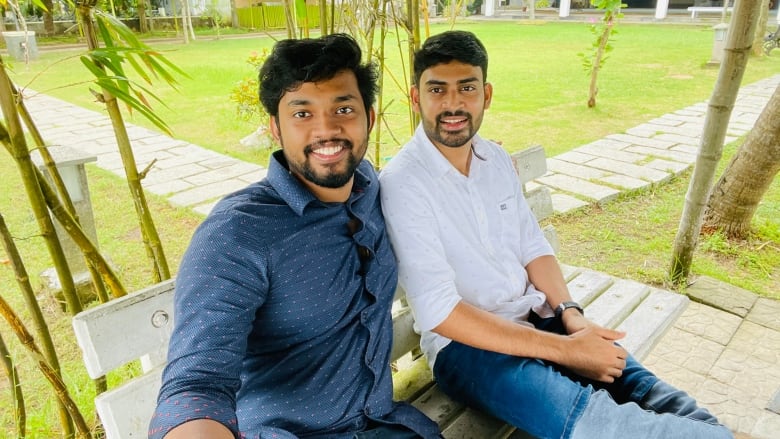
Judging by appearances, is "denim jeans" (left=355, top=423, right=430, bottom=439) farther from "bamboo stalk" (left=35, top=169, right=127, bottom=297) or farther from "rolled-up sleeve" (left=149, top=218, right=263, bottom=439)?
"bamboo stalk" (left=35, top=169, right=127, bottom=297)

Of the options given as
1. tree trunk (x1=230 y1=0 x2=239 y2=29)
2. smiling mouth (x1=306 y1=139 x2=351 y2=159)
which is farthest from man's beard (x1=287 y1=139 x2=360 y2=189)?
tree trunk (x1=230 y1=0 x2=239 y2=29)

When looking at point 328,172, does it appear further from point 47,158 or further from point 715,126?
point 715,126

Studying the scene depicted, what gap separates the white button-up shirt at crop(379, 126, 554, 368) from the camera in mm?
1731

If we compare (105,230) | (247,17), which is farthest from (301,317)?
(247,17)

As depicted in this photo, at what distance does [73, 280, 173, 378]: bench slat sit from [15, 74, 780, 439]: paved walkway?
58cm

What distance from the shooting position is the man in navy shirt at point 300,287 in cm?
122

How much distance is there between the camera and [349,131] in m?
1.59

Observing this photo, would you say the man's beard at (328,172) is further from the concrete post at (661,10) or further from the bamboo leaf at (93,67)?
the concrete post at (661,10)

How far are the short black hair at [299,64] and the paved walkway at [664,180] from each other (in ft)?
1.85

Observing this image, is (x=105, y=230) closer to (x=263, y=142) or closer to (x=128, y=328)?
(x=263, y=142)

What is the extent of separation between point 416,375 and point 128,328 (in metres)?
1.07

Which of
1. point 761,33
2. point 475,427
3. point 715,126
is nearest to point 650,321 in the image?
point 475,427

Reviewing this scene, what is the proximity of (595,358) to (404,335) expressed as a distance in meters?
0.71

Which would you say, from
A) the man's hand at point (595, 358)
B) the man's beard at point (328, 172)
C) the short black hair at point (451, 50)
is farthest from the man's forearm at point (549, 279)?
the man's beard at point (328, 172)
